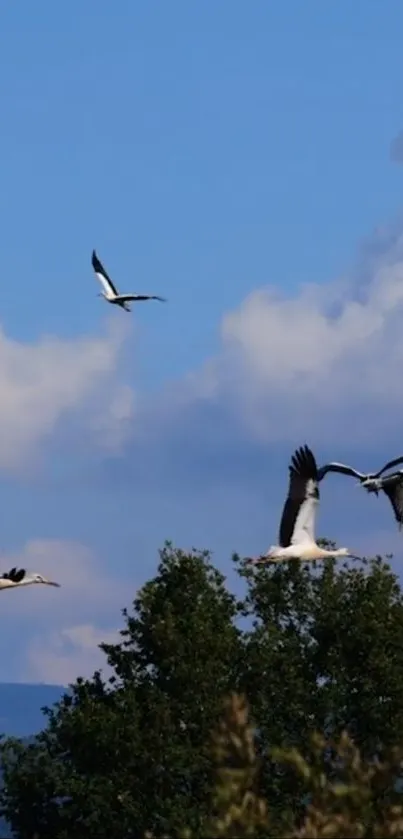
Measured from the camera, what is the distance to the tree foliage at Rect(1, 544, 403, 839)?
72.6m

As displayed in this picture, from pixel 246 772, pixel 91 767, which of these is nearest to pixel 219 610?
pixel 91 767

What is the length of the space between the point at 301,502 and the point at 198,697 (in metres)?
28.6

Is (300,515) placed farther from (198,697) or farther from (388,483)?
(198,697)

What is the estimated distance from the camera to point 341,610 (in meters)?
78.0

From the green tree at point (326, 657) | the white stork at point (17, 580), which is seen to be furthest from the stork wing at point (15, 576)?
the green tree at point (326, 657)

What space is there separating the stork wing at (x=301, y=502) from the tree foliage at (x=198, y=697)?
24414 mm

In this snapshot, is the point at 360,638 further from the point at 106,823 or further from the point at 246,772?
the point at 246,772

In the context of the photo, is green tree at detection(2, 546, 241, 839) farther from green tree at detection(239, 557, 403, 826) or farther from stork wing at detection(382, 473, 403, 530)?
stork wing at detection(382, 473, 403, 530)

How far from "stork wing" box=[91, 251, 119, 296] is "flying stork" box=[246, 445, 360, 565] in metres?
12.5

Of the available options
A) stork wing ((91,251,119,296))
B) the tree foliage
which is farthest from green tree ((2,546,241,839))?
stork wing ((91,251,119,296))

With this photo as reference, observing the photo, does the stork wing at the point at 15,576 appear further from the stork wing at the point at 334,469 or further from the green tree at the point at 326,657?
the green tree at the point at 326,657

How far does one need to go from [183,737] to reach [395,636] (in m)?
7.73

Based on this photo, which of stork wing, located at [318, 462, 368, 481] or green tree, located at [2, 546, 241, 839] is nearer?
stork wing, located at [318, 462, 368, 481]

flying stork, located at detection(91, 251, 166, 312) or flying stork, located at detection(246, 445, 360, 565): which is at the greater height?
flying stork, located at detection(91, 251, 166, 312)
